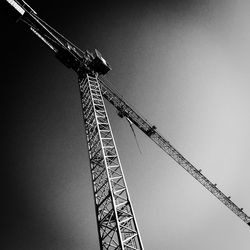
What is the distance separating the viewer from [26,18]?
18.9 meters

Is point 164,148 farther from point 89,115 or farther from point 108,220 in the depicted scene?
point 108,220

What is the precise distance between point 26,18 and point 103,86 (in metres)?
8.65

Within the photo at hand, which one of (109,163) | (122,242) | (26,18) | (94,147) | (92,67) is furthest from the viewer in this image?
(92,67)

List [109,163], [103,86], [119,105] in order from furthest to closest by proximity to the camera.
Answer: [119,105] < [103,86] < [109,163]

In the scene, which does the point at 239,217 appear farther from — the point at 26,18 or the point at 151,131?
the point at 26,18

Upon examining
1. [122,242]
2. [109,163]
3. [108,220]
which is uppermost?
[109,163]

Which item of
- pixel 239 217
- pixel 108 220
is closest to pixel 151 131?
pixel 108 220

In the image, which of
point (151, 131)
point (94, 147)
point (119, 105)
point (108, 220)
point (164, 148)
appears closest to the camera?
point (108, 220)

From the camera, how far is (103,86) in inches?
965

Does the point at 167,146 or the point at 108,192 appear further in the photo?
the point at 167,146

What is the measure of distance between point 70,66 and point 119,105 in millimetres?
8148

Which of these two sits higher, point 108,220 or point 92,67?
point 92,67

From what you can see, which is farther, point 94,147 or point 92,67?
point 92,67

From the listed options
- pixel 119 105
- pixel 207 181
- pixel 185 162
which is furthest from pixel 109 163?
pixel 207 181
